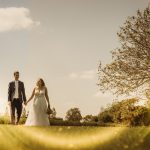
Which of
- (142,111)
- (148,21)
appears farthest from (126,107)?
(148,21)

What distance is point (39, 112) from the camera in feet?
58.9

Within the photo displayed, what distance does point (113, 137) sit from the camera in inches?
242

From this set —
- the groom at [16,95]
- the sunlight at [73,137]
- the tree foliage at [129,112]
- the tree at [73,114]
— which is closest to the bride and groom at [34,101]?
the groom at [16,95]

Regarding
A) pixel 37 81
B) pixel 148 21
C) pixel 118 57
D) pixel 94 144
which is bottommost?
pixel 94 144

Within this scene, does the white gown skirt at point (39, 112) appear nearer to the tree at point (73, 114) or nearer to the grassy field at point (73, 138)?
the grassy field at point (73, 138)

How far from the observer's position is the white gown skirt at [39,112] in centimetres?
1791

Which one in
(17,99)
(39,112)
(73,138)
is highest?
(17,99)

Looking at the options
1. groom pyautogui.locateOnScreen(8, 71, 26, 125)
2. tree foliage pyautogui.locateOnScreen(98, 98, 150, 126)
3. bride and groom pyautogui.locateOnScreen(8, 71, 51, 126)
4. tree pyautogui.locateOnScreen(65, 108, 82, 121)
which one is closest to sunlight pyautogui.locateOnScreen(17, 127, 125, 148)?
bride and groom pyautogui.locateOnScreen(8, 71, 51, 126)

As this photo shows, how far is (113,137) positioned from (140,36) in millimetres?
26454

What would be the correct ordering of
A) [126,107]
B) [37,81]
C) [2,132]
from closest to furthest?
[2,132] → [37,81] → [126,107]

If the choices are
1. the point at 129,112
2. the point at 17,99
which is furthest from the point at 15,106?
the point at 129,112

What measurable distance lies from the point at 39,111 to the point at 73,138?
12.1 m

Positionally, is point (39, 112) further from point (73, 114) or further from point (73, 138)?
point (73, 114)

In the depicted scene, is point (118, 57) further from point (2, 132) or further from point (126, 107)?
point (2, 132)
